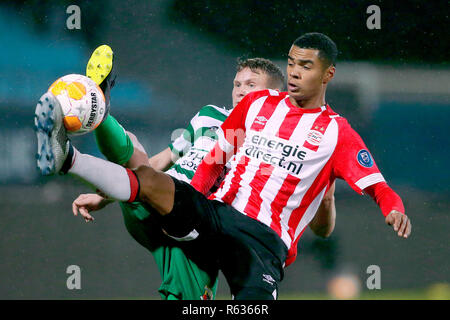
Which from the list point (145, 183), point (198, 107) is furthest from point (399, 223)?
point (198, 107)

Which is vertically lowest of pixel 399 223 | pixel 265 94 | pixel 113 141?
pixel 399 223

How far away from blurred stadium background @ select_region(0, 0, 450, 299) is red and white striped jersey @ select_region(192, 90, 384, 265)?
68.2 inches

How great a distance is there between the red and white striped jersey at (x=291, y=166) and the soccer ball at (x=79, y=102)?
22.0 inches

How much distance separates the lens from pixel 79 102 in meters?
1.70

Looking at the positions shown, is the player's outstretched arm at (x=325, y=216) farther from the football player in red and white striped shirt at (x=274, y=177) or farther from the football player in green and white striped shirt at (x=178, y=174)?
the football player in red and white striped shirt at (x=274, y=177)

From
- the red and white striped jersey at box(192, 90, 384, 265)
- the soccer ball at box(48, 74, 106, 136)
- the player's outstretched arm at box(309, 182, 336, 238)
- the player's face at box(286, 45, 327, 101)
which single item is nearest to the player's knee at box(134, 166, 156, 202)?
the soccer ball at box(48, 74, 106, 136)

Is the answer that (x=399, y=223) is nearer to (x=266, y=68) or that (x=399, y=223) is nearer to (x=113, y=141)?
(x=113, y=141)

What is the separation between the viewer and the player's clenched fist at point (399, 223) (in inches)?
69.3

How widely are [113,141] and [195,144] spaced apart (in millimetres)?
614

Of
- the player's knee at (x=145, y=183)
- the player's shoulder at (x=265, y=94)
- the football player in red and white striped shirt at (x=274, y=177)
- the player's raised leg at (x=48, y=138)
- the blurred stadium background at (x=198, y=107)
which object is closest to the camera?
the player's raised leg at (x=48, y=138)

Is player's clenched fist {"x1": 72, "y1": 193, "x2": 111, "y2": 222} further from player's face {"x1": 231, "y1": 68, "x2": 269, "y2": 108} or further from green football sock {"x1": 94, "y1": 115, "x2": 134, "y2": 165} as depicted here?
player's face {"x1": 231, "y1": 68, "x2": 269, "y2": 108}

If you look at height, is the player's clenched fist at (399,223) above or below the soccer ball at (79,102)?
below

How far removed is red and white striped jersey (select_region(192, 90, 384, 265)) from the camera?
204 centimetres

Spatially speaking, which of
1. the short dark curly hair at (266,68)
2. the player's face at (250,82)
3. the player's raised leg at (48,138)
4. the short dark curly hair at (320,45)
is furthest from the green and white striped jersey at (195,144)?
the player's raised leg at (48,138)
